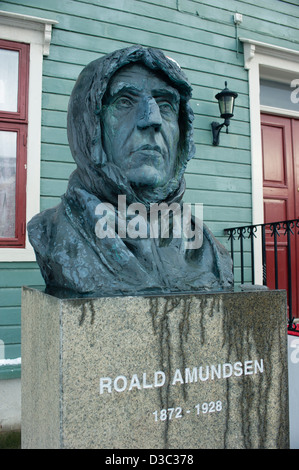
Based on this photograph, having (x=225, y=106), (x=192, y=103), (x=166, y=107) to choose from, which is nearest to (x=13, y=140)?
(x=192, y=103)

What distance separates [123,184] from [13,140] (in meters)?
2.37

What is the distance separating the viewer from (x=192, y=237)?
2145mm

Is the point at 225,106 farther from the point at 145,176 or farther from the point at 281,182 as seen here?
the point at 145,176

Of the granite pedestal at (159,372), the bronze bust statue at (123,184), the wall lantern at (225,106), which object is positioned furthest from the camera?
the wall lantern at (225,106)

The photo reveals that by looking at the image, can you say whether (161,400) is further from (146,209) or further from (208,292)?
(146,209)

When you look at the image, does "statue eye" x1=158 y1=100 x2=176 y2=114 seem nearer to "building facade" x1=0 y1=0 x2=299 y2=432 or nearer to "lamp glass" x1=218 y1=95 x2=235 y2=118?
"building facade" x1=0 y1=0 x2=299 y2=432

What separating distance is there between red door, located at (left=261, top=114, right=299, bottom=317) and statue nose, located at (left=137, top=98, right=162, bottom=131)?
3514 millimetres

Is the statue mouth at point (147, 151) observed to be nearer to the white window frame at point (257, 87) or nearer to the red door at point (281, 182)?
the white window frame at point (257, 87)

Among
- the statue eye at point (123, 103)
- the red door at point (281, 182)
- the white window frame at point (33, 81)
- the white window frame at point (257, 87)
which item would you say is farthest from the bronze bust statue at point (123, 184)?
the red door at point (281, 182)

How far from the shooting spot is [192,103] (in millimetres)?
4625

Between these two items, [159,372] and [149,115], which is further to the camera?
[149,115]

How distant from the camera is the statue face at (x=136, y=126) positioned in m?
1.92

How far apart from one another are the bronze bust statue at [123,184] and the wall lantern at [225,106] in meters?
2.58
